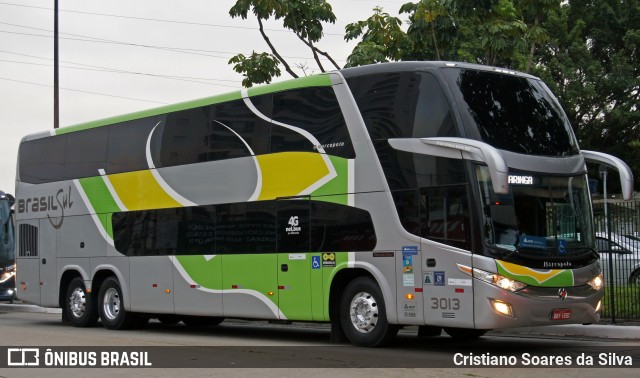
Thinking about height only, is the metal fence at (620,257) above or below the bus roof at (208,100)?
below

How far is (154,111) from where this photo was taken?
20.0 metres

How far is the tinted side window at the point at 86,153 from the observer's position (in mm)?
21156

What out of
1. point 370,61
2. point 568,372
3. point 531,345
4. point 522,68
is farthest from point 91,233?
point 522,68

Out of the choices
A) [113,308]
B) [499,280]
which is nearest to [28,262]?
[113,308]

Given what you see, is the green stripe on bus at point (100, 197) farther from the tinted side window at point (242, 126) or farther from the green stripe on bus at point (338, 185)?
the green stripe on bus at point (338, 185)

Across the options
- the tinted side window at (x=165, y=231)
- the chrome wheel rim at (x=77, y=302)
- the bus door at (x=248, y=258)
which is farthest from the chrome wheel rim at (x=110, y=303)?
the bus door at (x=248, y=258)

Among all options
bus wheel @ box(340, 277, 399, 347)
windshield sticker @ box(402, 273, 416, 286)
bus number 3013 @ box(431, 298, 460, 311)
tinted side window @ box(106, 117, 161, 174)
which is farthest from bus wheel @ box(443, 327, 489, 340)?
tinted side window @ box(106, 117, 161, 174)

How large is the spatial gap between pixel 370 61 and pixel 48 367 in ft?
36.4

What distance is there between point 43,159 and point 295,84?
8757mm

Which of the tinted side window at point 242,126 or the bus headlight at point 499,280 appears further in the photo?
the tinted side window at point 242,126

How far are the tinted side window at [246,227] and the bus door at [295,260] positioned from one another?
0.82 feet

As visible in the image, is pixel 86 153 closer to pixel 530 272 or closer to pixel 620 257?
pixel 620 257

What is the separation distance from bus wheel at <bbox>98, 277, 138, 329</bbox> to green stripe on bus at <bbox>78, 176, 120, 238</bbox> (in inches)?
43.5

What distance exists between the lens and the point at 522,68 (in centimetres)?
3531
